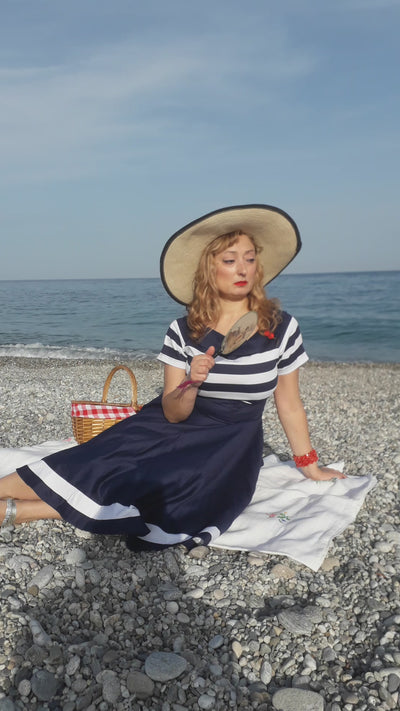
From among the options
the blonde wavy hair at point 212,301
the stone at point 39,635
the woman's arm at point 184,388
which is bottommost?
the stone at point 39,635

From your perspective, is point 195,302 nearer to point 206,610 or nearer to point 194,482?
point 194,482

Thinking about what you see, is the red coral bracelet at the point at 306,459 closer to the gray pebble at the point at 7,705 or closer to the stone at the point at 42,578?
the stone at the point at 42,578

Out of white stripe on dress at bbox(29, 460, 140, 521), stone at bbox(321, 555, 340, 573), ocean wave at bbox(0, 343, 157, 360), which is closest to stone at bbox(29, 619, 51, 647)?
white stripe on dress at bbox(29, 460, 140, 521)

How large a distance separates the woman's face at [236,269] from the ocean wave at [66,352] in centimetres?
1247

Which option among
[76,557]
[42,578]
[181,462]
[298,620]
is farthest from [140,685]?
[181,462]

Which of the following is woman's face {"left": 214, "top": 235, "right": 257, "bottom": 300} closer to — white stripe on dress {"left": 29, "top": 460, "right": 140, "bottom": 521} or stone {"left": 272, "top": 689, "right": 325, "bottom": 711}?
white stripe on dress {"left": 29, "top": 460, "right": 140, "bottom": 521}

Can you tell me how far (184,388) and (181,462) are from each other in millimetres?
465

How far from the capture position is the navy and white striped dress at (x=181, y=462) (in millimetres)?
3432

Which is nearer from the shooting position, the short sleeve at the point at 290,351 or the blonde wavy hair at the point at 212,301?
the blonde wavy hair at the point at 212,301

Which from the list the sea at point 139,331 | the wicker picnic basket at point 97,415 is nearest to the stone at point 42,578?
the wicker picnic basket at point 97,415

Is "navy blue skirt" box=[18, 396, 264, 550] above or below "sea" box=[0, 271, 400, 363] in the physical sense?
above

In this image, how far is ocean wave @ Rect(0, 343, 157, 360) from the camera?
16375 mm

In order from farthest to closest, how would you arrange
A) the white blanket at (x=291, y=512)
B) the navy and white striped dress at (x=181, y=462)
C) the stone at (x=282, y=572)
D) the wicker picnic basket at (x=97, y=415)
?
the wicker picnic basket at (x=97, y=415), the white blanket at (x=291, y=512), the navy and white striped dress at (x=181, y=462), the stone at (x=282, y=572)

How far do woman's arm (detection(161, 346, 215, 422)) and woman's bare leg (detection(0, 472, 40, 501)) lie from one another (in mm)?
970
